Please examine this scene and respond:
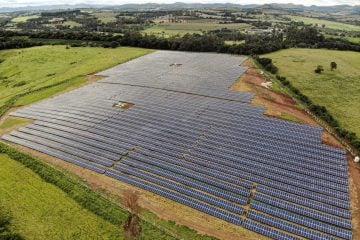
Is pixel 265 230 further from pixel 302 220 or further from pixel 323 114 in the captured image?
Result: pixel 323 114

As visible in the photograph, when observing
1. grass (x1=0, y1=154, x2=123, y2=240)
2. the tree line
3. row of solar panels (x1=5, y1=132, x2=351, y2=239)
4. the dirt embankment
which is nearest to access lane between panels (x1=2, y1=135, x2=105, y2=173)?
row of solar panels (x1=5, y1=132, x2=351, y2=239)

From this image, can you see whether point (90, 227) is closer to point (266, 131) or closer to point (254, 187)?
point (254, 187)

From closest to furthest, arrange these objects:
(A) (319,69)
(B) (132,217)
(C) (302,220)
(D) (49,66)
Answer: (C) (302,220) < (B) (132,217) < (A) (319,69) < (D) (49,66)

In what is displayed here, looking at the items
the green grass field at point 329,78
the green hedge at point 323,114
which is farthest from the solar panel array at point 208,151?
the green grass field at point 329,78

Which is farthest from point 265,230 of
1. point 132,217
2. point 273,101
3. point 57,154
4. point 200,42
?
point 200,42

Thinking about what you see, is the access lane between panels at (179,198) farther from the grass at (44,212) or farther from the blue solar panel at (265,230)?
the grass at (44,212)

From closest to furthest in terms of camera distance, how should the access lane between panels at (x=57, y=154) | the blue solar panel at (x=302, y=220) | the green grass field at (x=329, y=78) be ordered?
1. the blue solar panel at (x=302, y=220)
2. the access lane between panels at (x=57, y=154)
3. the green grass field at (x=329, y=78)
